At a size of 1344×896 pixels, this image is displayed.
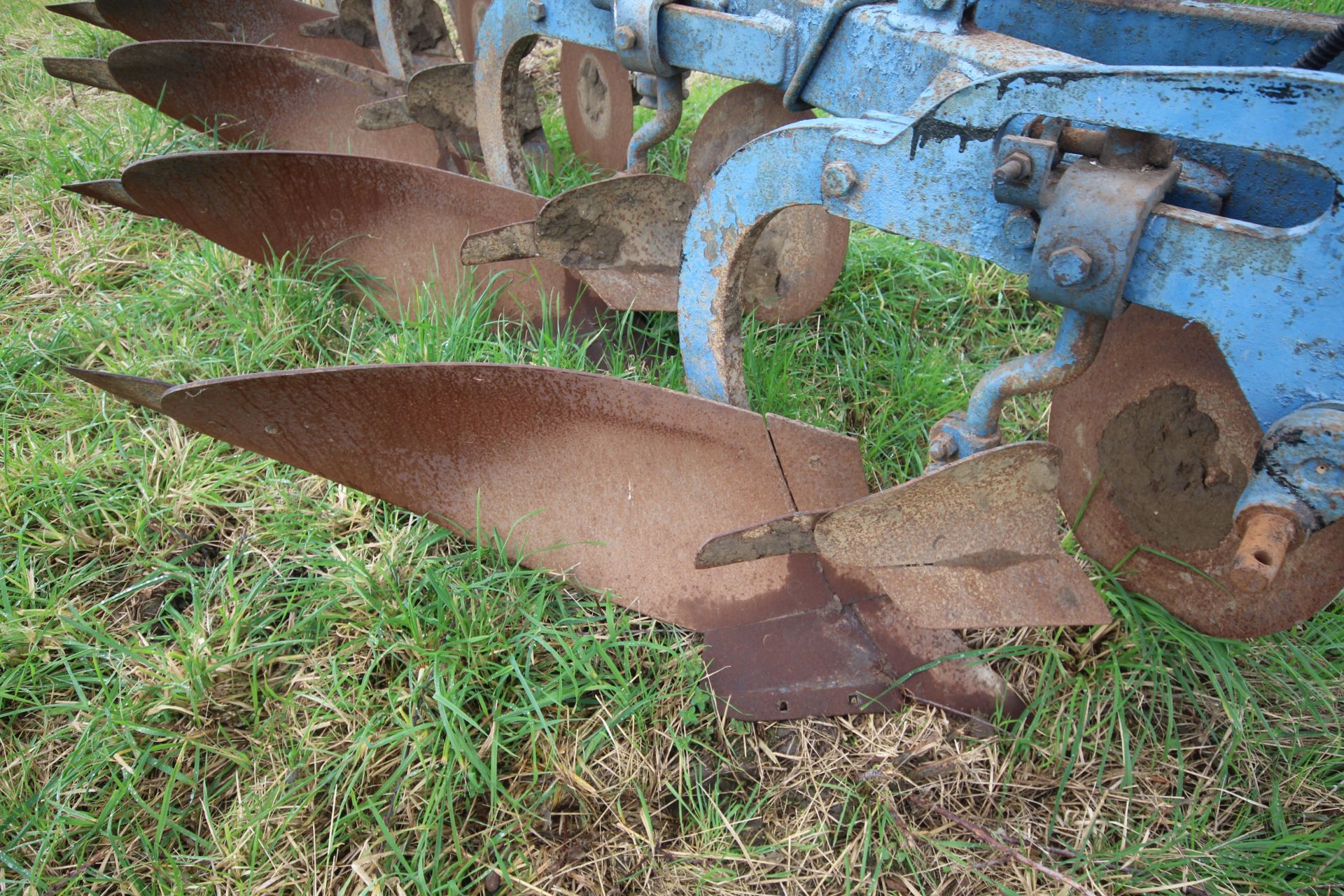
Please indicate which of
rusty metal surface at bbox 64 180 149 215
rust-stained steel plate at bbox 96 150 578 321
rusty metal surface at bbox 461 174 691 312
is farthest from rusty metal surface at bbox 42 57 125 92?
rusty metal surface at bbox 461 174 691 312

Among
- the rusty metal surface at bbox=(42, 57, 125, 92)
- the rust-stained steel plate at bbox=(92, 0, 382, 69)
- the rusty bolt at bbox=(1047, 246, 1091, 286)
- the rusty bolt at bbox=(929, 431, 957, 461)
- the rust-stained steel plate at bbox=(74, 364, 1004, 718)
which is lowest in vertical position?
the rust-stained steel plate at bbox=(74, 364, 1004, 718)

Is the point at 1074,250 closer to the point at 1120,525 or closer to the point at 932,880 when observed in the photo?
the point at 1120,525

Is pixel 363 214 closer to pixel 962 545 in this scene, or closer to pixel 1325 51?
pixel 962 545

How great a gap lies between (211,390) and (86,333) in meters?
1.15

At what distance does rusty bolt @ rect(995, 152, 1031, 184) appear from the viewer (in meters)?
1.18

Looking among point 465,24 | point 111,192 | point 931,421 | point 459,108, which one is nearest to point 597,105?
point 459,108

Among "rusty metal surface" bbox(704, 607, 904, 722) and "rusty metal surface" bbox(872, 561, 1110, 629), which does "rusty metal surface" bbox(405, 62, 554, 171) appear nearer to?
"rusty metal surface" bbox(704, 607, 904, 722)

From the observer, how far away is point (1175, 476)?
4.71 ft

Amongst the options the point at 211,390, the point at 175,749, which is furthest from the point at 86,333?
the point at 175,749

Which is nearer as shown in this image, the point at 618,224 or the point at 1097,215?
the point at 1097,215

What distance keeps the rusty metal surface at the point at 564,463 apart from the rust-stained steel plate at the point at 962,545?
7.9 inches

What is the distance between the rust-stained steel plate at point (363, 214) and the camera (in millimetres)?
2201

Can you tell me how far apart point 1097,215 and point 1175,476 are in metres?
0.53

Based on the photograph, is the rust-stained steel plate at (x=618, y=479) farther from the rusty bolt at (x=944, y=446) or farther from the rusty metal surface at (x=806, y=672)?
the rusty bolt at (x=944, y=446)
